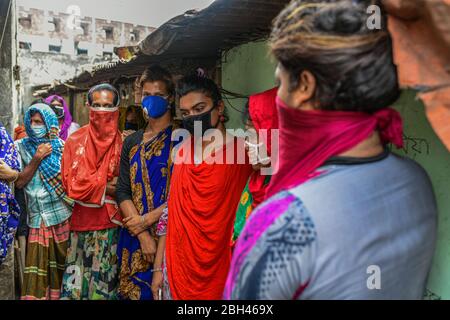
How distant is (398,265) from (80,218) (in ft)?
10.5

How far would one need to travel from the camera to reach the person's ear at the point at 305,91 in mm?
1170

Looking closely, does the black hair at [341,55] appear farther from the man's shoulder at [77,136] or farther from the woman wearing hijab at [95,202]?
the man's shoulder at [77,136]

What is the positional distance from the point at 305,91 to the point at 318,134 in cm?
12

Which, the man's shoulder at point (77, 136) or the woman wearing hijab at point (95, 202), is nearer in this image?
the woman wearing hijab at point (95, 202)

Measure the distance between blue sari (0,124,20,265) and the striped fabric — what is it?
27 centimetres

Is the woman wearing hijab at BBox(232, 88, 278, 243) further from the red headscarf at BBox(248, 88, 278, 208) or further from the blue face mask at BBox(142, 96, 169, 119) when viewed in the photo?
the blue face mask at BBox(142, 96, 169, 119)

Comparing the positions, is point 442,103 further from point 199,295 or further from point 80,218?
point 80,218

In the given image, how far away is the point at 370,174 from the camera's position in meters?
1.16

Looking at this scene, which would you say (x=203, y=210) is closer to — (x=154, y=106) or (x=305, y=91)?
(x=154, y=106)

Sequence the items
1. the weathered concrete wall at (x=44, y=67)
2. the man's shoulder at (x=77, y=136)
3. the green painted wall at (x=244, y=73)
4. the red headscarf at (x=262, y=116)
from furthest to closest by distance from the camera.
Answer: the weathered concrete wall at (x=44, y=67) → the man's shoulder at (x=77, y=136) → the green painted wall at (x=244, y=73) → the red headscarf at (x=262, y=116)

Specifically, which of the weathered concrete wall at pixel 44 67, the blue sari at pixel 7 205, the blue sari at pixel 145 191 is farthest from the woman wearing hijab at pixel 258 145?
the weathered concrete wall at pixel 44 67

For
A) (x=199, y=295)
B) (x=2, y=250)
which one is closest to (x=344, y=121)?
(x=199, y=295)

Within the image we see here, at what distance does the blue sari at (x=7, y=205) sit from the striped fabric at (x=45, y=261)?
0.27m

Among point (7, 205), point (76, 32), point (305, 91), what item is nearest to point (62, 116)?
point (7, 205)
